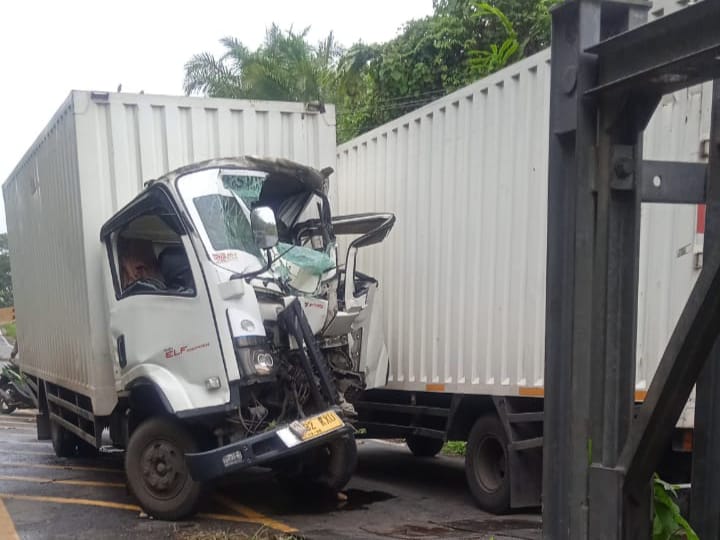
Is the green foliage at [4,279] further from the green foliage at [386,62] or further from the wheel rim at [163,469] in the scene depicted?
the wheel rim at [163,469]

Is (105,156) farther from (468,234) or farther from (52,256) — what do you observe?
(468,234)

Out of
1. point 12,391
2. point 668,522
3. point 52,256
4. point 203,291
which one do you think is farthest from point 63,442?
point 668,522

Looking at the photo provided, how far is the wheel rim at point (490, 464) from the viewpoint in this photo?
20.1 ft

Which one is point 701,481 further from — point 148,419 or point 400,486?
point 400,486

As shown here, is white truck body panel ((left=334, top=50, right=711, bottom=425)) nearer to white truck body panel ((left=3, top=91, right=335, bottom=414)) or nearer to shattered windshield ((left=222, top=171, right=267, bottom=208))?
white truck body panel ((left=3, top=91, right=335, bottom=414))

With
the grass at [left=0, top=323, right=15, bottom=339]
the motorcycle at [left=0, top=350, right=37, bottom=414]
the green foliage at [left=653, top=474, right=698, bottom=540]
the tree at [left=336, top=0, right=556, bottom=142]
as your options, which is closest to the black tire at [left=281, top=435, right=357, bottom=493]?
the green foliage at [left=653, top=474, right=698, bottom=540]

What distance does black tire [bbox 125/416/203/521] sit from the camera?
18.6ft

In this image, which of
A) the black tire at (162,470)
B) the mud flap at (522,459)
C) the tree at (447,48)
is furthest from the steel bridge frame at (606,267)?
the tree at (447,48)

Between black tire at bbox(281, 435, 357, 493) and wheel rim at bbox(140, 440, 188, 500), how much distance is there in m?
0.91

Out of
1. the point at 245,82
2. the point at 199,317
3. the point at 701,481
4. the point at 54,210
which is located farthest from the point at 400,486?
the point at 245,82

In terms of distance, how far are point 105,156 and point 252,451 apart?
332cm

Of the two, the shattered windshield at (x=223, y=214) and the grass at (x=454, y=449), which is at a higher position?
the shattered windshield at (x=223, y=214)

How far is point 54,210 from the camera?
7883 millimetres

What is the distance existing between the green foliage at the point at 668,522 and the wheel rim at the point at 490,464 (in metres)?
3.95
